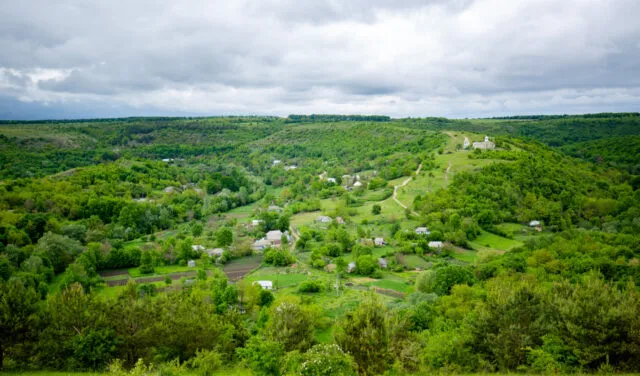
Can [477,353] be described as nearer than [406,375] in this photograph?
No

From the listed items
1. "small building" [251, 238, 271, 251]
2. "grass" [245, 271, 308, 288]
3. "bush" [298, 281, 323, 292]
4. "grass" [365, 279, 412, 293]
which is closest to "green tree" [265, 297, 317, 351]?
"bush" [298, 281, 323, 292]

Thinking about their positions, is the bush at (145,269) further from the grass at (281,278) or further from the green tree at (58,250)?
the grass at (281,278)

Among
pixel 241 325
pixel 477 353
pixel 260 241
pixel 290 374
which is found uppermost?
pixel 290 374

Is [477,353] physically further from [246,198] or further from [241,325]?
[246,198]

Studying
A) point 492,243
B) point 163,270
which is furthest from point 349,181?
point 163,270

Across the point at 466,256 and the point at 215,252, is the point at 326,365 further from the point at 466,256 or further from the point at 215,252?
the point at 215,252

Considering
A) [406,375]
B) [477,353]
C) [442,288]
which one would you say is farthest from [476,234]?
[406,375]

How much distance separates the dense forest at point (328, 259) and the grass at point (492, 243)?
0.50 m

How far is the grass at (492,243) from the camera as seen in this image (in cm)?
5397

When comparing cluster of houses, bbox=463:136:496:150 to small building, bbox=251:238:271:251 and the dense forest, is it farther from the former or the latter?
small building, bbox=251:238:271:251

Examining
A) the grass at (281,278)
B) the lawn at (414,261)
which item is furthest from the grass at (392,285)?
the grass at (281,278)

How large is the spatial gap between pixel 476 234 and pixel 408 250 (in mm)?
12637

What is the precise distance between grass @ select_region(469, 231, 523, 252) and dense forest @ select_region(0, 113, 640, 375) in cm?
50

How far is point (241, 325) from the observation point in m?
26.5
